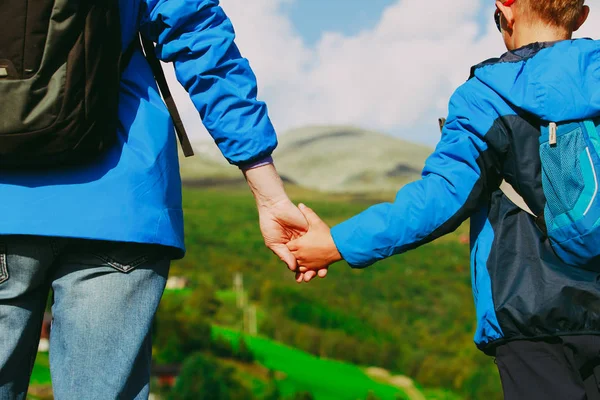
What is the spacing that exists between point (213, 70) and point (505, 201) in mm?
723

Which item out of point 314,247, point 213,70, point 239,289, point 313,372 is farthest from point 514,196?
point 239,289

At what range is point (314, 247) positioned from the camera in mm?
1923

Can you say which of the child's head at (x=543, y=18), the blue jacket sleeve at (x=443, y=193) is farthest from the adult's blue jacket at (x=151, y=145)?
the child's head at (x=543, y=18)

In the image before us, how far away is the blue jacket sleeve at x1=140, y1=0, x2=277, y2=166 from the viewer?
1.54 metres

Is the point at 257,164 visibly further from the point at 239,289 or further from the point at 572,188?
the point at 239,289

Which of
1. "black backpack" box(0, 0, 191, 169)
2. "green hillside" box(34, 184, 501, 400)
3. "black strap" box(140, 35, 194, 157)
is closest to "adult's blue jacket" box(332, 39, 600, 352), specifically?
"black strap" box(140, 35, 194, 157)

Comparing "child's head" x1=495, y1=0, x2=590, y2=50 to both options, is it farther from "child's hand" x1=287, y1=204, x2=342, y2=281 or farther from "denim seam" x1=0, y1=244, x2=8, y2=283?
"denim seam" x1=0, y1=244, x2=8, y2=283

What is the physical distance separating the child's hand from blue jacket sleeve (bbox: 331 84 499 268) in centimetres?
12

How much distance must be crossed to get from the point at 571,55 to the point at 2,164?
1.20 m

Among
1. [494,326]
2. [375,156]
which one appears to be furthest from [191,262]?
[494,326]

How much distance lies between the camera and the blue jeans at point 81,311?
4.47ft

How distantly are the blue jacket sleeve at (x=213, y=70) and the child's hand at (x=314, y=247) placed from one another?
0.39 metres

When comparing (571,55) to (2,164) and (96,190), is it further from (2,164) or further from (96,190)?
(2,164)

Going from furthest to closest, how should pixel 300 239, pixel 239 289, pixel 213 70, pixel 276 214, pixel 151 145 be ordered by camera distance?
pixel 239 289 → pixel 300 239 → pixel 276 214 → pixel 213 70 → pixel 151 145
